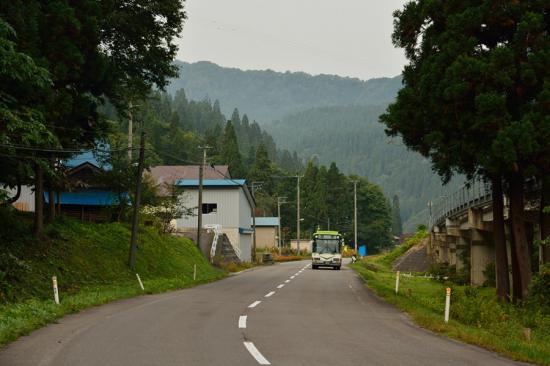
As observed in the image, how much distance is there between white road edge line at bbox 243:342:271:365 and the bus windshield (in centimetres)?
3954

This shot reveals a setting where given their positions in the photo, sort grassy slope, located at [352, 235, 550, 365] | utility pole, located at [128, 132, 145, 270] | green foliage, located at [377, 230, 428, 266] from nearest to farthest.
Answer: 1. grassy slope, located at [352, 235, 550, 365]
2. utility pole, located at [128, 132, 145, 270]
3. green foliage, located at [377, 230, 428, 266]

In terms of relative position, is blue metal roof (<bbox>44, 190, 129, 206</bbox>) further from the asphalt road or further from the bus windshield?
the asphalt road

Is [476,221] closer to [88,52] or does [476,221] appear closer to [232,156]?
[88,52]

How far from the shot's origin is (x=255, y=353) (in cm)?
888

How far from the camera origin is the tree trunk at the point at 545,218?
17922 millimetres

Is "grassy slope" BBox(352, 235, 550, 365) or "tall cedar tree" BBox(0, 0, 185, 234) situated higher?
Result: "tall cedar tree" BBox(0, 0, 185, 234)

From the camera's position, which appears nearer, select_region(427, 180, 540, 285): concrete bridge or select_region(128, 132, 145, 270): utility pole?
select_region(128, 132, 145, 270): utility pole

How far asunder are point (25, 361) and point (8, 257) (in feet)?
39.0

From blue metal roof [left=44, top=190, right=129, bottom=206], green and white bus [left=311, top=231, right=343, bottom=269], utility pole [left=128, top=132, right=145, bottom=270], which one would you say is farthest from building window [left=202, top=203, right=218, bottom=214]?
utility pole [left=128, top=132, right=145, bottom=270]

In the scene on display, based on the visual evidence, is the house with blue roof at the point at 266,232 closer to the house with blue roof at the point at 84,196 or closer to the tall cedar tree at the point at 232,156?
the tall cedar tree at the point at 232,156

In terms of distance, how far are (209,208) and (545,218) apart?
42291 millimetres

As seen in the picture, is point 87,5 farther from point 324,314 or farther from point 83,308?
point 324,314

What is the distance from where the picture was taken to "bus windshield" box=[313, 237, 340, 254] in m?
49.1

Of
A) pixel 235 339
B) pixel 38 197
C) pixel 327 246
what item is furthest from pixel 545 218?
pixel 327 246
